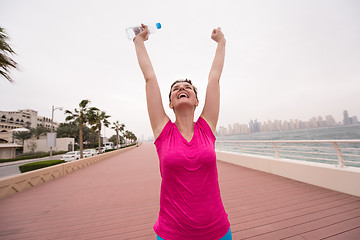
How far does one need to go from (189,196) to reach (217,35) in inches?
53.5

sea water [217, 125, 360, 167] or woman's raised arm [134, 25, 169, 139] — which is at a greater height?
woman's raised arm [134, 25, 169, 139]

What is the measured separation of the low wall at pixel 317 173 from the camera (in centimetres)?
342

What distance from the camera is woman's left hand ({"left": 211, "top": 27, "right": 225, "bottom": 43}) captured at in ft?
4.56

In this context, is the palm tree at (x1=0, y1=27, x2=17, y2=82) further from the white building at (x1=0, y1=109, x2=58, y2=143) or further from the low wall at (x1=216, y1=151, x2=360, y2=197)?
the white building at (x1=0, y1=109, x2=58, y2=143)

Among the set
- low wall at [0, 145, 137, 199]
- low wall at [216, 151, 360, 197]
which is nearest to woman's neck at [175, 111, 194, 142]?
low wall at [216, 151, 360, 197]

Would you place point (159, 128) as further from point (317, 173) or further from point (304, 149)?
point (304, 149)

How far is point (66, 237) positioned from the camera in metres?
2.60

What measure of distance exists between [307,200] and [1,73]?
8084 mm

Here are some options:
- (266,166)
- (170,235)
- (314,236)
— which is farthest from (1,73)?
(266,166)

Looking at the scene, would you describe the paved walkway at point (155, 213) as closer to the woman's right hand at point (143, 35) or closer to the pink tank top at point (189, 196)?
the pink tank top at point (189, 196)

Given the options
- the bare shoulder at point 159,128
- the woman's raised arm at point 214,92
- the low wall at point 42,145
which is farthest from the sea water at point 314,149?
the low wall at point 42,145

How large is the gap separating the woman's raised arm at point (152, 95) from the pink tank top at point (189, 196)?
0.49 feet

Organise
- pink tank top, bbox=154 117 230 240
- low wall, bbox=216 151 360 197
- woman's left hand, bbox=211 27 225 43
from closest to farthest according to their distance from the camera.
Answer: pink tank top, bbox=154 117 230 240, woman's left hand, bbox=211 27 225 43, low wall, bbox=216 151 360 197

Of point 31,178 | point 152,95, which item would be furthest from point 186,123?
point 31,178
